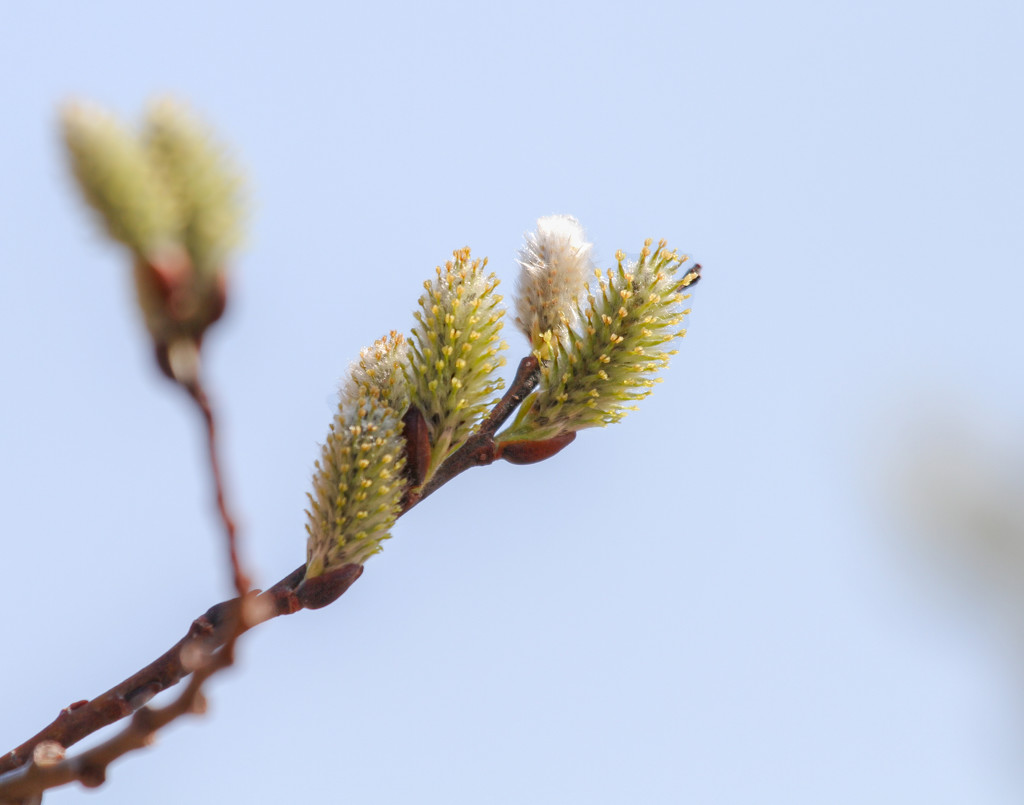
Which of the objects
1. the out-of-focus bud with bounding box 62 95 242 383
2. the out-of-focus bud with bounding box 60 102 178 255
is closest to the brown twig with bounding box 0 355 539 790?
the out-of-focus bud with bounding box 62 95 242 383

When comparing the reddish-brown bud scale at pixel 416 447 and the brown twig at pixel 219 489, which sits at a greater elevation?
the reddish-brown bud scale at pixel 416 447

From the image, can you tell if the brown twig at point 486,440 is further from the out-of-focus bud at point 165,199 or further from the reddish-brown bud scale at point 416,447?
the out-of-focus bud at point 165,199

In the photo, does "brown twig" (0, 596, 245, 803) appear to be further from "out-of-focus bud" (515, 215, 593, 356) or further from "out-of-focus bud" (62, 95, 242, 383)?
"out-of-focus bud" (515, 215, 593, 356)

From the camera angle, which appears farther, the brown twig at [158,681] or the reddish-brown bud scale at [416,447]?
the reddish-brown bud scale at [416,447]

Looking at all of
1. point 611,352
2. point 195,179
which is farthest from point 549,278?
point 195,179

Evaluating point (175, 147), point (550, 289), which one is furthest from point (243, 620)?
point (550, 289)

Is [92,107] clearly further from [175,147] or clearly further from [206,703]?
[206,703]

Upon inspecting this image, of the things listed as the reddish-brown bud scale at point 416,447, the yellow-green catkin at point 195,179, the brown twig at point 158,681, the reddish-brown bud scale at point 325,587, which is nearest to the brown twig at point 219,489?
the brown twig at point 158,681
